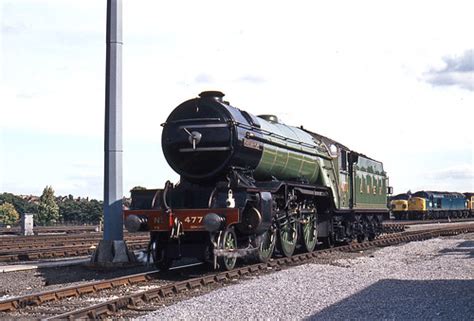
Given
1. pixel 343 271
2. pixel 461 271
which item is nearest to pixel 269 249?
pixel 343 271

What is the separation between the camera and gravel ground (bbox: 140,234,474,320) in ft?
28.7

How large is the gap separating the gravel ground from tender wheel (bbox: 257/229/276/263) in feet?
3.06

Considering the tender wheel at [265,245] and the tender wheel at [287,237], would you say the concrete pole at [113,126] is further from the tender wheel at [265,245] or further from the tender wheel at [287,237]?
the tender wheel at [287,237]

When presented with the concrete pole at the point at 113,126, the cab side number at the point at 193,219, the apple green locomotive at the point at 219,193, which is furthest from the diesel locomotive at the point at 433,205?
the cab side number at the point at 193,219

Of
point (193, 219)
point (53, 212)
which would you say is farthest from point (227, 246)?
point (53, 212)

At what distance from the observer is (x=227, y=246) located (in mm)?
13367

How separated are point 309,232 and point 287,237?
1917 mm

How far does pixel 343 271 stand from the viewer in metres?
13.9

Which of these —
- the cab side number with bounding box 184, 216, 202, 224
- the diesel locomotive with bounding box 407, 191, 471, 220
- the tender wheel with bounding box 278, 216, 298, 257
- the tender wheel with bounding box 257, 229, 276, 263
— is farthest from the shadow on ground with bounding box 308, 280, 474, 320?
the diesel locomotive with bounding box 407, 191, 471, 220

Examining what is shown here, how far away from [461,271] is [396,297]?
15.2 feet

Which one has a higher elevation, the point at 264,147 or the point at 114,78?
the point at 114,78

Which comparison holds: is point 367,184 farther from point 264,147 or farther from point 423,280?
point 423,280

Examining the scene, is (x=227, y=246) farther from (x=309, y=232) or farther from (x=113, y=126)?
(x=309, y=232)

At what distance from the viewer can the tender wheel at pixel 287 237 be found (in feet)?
52.2
